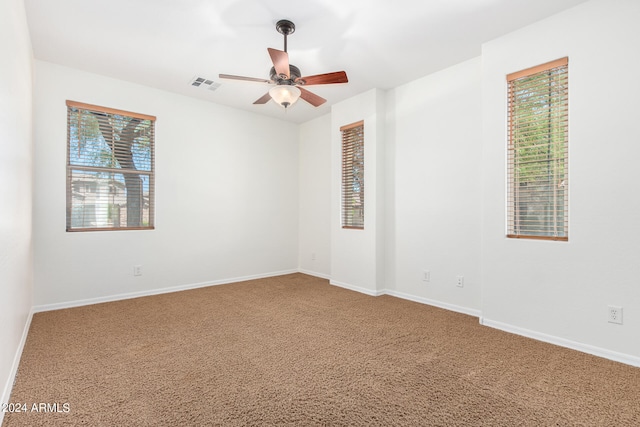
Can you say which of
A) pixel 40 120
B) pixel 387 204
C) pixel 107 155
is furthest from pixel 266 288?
pixel 40 120

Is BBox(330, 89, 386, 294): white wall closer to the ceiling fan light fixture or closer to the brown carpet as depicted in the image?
the brown carpet

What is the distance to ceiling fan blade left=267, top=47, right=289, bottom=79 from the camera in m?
2.55

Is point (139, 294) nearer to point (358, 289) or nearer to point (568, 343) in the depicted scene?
point (358, 289)

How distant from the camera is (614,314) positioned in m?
2.45

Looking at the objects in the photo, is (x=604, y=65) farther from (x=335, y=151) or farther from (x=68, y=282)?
(x=68, y=282)

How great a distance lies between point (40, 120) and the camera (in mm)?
3594

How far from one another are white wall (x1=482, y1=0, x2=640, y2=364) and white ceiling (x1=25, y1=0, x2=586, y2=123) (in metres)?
0.28

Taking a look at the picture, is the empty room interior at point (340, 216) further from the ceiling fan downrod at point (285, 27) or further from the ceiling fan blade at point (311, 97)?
the ceiling fan blade at point (311, 97)

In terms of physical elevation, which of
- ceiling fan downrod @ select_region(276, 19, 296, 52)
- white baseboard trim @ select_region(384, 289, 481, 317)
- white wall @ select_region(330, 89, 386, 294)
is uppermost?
ceiling fan downrod @ select_region(276, 19, 296, 52)

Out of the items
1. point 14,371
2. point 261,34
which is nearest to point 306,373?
point 14,371

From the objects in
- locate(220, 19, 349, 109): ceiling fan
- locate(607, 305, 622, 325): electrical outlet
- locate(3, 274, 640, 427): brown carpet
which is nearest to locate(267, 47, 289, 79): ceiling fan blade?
locate(220, 19, 349, 109): ceiling fan

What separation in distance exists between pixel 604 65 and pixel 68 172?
5167 millimetres

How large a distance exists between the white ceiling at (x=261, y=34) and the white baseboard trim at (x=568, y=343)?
2.65 m

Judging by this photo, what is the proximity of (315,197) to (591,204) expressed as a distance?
3824 millimetres
